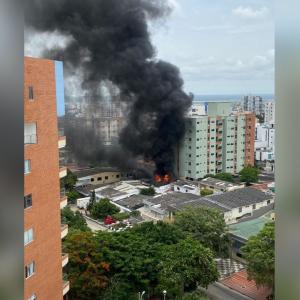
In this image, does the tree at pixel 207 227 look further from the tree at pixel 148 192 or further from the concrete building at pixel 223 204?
the tree at pixel 148 192

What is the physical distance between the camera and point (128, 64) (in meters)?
8.44

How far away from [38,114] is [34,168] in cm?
20

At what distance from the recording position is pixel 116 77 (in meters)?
8.63

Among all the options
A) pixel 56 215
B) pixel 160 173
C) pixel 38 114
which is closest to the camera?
pixel 38 114

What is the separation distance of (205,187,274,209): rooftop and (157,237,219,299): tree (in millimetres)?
1951

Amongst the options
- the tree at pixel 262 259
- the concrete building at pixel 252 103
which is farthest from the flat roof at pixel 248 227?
the concrete building at pixel 252 103

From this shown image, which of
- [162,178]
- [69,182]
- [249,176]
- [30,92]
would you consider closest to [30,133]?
A: [30,92]

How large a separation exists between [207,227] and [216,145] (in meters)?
4.42

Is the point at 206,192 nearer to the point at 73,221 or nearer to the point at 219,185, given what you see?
the point at 219,185

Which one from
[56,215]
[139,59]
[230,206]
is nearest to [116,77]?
[139,59]

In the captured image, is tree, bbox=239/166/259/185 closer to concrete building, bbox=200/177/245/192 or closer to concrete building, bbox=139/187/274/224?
concrete building, bbox=200/177/245/192

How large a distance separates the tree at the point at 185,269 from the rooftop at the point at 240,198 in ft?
6.40

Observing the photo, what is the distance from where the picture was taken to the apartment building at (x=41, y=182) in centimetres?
147
